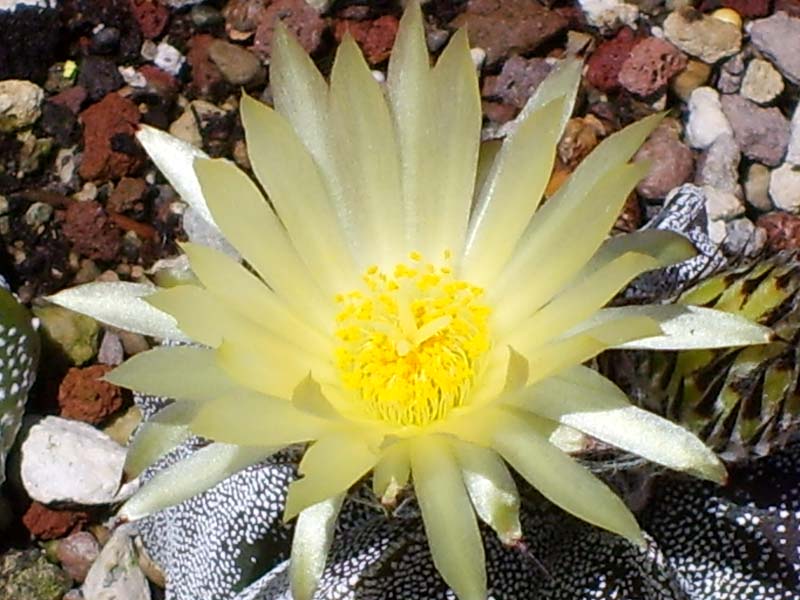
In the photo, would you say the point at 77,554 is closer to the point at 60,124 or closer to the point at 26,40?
the point at 60,124

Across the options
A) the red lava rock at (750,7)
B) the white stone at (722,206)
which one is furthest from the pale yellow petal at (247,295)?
the red lava rock at (750,7)

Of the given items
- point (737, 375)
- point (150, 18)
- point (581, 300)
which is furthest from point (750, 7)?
point (581, 300)

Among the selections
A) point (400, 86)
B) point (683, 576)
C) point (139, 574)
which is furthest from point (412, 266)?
point (139, 574)

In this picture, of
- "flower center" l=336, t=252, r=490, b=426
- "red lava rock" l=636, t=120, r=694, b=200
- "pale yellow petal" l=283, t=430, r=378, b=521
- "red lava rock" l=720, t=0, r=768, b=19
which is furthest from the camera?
"red lava rock" l=720, t=0, r=768, b=19

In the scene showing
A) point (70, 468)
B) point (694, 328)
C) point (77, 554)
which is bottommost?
point (77, 554)

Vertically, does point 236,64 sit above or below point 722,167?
above

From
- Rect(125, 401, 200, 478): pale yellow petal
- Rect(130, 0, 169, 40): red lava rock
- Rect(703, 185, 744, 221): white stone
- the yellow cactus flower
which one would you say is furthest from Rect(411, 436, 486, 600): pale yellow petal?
Rect(130, 0, 169, 40): red lava rock

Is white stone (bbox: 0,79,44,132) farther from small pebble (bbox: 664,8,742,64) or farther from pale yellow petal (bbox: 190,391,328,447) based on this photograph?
pale yellow petal (bbox: 190,391,328,447)
